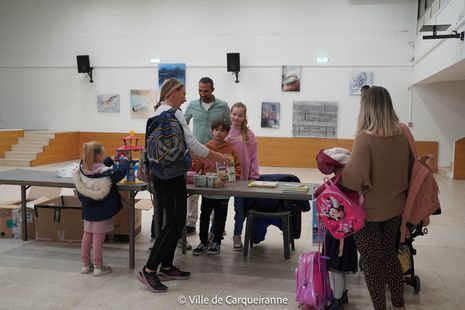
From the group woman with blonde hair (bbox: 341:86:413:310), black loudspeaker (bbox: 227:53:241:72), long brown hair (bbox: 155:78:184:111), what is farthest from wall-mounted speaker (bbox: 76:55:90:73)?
woman with blonde hair (bbox: 341:86:413:310)

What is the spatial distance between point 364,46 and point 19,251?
30.7 ft

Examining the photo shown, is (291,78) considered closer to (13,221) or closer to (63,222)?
(63,222)

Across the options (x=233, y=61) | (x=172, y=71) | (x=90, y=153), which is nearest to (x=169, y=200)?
(x=90, y=153)

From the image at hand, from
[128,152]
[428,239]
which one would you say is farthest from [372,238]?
[428,239]

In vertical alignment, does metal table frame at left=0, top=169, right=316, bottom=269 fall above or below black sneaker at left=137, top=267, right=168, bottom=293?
above

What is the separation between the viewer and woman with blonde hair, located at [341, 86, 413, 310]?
7.93 ft

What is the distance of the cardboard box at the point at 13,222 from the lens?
179 inches

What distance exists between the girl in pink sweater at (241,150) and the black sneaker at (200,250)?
1.02 ft

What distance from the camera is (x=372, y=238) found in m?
2.52

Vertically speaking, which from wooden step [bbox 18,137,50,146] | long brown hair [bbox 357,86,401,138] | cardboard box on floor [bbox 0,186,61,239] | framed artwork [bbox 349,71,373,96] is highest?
framed artwork [bbox 349,71,373,96]

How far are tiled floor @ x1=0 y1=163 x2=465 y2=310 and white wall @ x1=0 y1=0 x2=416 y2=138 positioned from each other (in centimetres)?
716

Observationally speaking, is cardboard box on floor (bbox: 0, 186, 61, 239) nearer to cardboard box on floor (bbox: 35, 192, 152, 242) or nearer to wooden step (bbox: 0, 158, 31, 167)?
cardboard box on floor (bbox: 35, 192, 152, 242)

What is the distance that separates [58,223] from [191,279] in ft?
5.58

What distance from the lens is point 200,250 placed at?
407 centimetres
